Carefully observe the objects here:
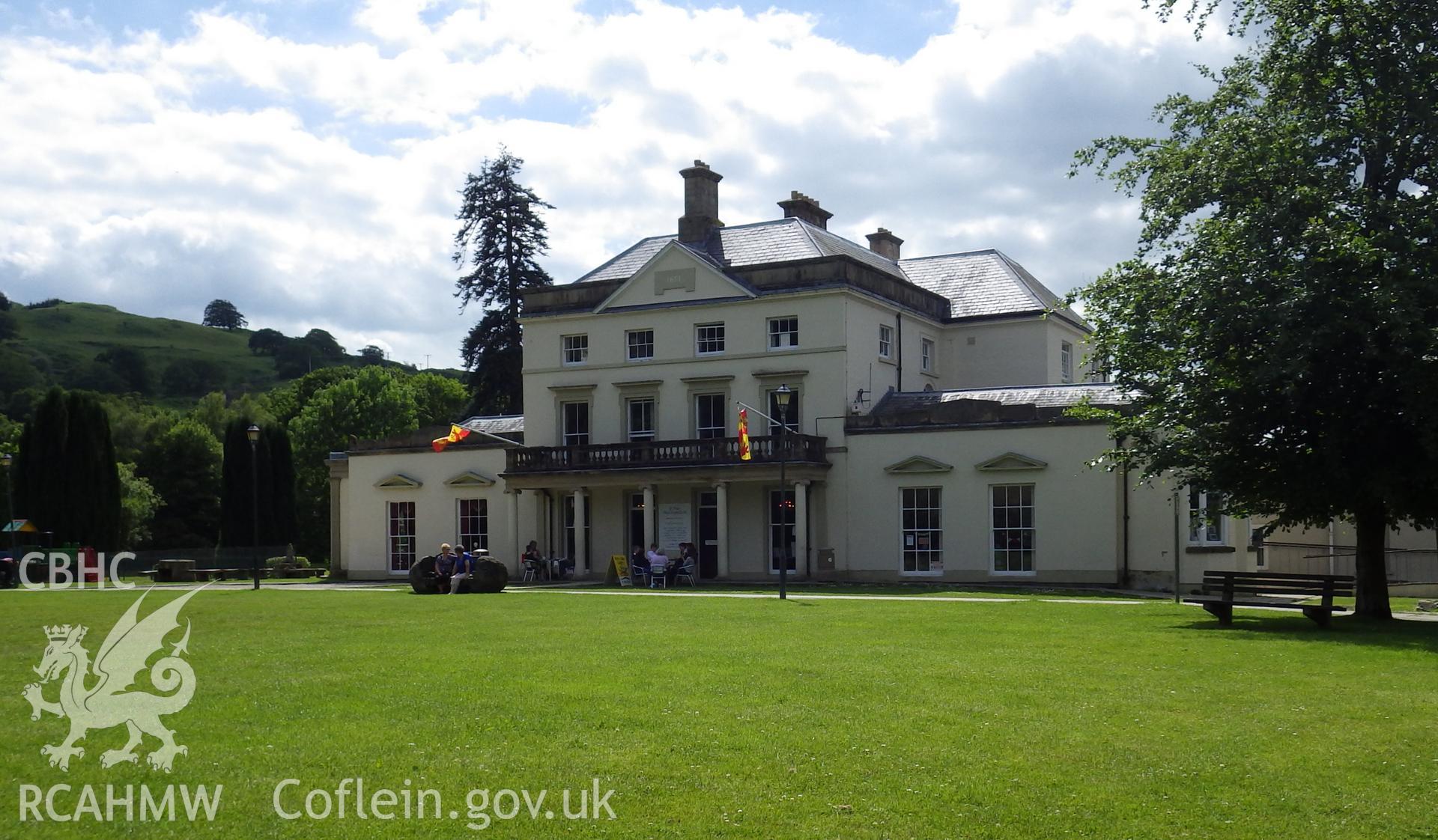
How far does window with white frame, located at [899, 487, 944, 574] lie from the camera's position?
41906mm

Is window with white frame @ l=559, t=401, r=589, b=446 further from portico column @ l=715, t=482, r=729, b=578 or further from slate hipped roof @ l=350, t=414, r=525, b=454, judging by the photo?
portico column @ l=715, t=482, r=729, b=578

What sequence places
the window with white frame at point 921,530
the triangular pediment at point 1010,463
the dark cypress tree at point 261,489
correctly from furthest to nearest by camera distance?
1. the dark cypress tree at point 261,489
2. the window with white frame at point 921,530
3. the triangular pediment at point 1010,463

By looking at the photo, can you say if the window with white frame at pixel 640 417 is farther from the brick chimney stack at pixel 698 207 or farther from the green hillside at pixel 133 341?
the green hillside at pixel 133 341

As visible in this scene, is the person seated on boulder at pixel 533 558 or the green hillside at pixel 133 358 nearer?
the person seated on boulder at pixel 533 558

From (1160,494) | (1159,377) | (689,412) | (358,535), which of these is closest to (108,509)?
(358,535)

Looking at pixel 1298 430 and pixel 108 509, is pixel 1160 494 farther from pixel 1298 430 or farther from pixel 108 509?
pixel 108 509

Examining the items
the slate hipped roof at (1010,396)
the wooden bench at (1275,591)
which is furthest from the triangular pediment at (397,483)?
the wooden bench at (1275,591)

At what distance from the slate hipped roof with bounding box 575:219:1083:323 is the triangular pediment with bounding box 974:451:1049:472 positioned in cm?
775

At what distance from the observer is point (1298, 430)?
23609 millimetres

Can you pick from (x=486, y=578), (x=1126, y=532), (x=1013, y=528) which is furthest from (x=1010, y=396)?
(x=486, y=578)

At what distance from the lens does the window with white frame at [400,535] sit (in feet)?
166

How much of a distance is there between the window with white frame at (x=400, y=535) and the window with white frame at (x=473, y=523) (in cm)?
201

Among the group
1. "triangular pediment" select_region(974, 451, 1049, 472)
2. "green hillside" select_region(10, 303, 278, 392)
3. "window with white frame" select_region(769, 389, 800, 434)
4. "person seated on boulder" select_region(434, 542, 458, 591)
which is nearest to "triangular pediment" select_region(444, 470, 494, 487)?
"window with white frame" select_region(769, 389, 800, 434)

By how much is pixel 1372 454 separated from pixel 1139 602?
303 inches
